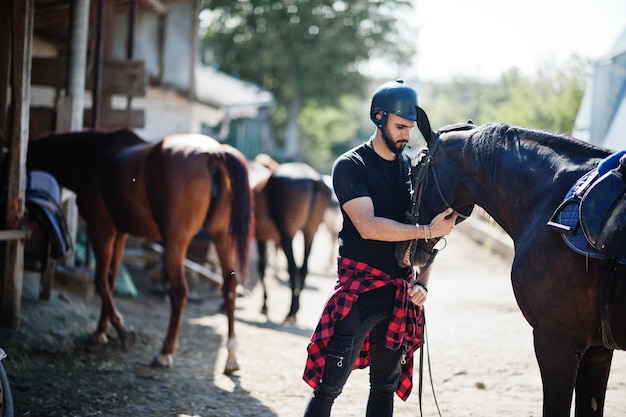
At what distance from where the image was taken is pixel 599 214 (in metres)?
2.88

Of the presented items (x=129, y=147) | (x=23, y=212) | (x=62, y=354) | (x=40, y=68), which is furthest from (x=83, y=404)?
(x=40, y=68)

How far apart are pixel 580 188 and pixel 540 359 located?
0.78 meters

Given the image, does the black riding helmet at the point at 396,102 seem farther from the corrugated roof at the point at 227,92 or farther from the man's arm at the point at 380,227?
the corrugated roof at the point at 227,92

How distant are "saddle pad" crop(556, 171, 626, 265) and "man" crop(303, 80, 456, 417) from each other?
51 cm

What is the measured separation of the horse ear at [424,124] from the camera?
324cm

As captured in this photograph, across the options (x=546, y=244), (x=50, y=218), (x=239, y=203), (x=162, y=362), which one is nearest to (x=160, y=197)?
(x=239, y=203)

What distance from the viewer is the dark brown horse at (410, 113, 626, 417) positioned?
9.82 ft

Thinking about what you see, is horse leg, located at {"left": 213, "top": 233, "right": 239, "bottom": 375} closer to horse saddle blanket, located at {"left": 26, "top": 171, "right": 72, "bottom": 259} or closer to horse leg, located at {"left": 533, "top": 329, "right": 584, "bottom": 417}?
horse saddle blanket, located at {"left": 26, "top": 171, "right": 72, "bottom": 259}

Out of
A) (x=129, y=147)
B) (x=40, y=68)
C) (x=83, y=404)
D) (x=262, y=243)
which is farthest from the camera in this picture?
(x=262, y=243)

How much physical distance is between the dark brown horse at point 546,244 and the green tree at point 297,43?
2903 centimetres

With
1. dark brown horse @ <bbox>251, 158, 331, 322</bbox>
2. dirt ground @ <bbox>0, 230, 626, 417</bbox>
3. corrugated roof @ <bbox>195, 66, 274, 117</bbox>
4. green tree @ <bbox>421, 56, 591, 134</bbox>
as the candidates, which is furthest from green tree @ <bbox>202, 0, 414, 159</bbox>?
dirt ground @ <bbox>0, 230, 626, 417</bbox>

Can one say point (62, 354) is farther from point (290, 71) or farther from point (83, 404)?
point (290, 71)

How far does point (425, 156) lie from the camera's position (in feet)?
11.0

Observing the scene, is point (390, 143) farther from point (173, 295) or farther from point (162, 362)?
point (162, 362)
